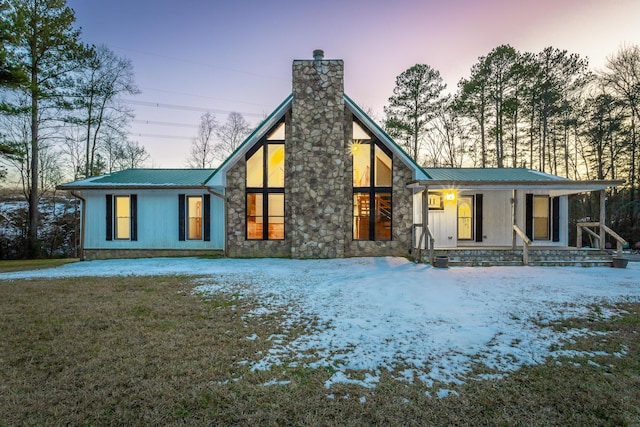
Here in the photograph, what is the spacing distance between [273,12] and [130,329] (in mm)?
14224

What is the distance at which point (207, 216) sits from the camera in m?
12.4

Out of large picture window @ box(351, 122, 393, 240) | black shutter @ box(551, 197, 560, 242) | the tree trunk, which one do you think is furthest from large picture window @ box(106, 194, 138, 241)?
black shutter @ box(551, 197, 560, 242)

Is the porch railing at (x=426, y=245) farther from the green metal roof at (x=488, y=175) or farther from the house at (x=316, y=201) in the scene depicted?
the green metal roof at (x=488, y=175)

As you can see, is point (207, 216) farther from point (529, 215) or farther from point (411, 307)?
point (529, 215)

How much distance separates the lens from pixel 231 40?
17438 mm

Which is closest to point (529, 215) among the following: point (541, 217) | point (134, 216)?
point (541, 217)

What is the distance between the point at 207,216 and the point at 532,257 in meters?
11.4

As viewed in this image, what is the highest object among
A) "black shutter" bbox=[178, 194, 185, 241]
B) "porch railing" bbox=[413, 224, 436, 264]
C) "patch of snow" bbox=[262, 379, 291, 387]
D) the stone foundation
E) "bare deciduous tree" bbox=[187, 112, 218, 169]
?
"bare deciduous tree" bbox=[187, 112, 218, 169]

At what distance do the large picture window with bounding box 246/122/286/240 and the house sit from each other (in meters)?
0.04

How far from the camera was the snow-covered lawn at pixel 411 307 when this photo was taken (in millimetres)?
3602

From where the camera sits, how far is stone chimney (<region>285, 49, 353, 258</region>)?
1117cm

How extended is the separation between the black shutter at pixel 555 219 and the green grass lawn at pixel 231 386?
30.1 feet

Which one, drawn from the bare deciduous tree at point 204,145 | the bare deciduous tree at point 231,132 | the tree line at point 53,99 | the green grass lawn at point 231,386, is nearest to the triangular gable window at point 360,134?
the green grass lawn at point 231,386

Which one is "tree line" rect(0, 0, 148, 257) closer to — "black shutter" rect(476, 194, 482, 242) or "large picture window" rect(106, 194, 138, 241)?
"large picture window" rect(106, 194, 138, 241)
